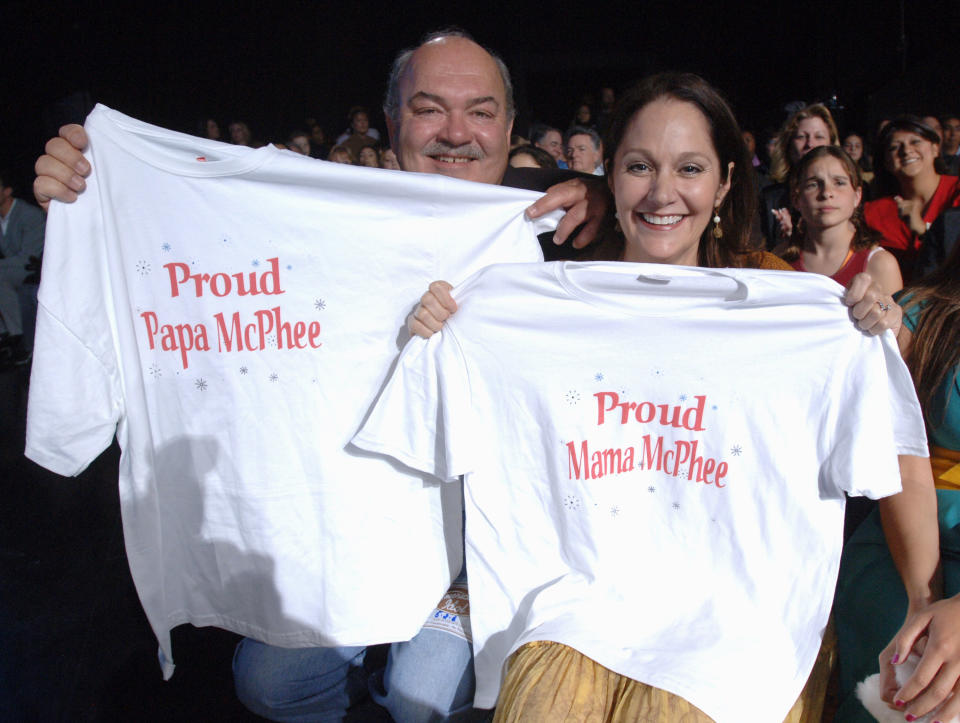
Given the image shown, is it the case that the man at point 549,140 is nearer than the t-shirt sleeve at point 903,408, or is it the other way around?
the t-shirt sleeve at point 903,408

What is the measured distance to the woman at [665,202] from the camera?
1.27 m

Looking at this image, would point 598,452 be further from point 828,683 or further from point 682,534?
point 828,683

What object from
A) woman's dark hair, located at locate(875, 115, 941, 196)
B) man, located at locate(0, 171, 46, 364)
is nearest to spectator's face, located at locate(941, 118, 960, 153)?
woman's dark hair, located at locate(875, 115, 941, 196)

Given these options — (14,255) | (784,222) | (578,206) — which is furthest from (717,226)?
(14,255)

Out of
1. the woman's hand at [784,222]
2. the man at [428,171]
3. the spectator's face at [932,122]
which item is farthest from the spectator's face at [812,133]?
the man at [428,171]

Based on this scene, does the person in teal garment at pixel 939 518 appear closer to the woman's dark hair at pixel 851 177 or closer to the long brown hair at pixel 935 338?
the long brown hair at pixel 935 338

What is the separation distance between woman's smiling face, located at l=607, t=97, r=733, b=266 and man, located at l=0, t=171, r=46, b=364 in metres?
5.96

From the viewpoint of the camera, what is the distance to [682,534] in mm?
1380

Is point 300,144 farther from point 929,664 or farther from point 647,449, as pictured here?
point 929,664

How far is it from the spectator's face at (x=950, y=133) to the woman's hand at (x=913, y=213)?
223 cm

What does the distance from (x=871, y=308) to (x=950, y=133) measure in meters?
4.76

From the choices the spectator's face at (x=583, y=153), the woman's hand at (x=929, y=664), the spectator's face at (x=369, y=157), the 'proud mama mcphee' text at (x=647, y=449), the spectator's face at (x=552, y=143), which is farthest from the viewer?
the spectator's face at (x=369, y=157)

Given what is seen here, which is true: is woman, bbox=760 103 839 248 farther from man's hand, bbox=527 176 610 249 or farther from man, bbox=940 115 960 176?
man, bbox=940 115 960 176

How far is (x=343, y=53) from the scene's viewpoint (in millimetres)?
8992
